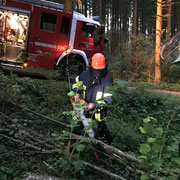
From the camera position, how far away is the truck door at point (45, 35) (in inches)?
368

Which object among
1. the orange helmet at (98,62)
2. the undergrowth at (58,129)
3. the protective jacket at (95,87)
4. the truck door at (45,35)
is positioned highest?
the truck door at (45,35)

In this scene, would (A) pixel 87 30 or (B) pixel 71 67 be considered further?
(A) pixel 87 30

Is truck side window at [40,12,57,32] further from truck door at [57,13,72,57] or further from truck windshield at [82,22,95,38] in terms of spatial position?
truck windshield at [82,22,95,38]

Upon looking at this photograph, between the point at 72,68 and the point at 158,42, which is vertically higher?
the point at 158,42

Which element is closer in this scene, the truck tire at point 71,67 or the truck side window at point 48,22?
the truck side window at point 48,22

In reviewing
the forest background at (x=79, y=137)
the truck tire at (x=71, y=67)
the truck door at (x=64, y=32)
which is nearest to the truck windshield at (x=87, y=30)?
the truck door at (x=64, y=32)

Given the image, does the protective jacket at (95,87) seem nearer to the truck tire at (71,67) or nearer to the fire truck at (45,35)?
the fire truck at (45,35)

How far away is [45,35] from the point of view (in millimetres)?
9531

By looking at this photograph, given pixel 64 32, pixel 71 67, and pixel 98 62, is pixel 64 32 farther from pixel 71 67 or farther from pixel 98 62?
pixel 98 62

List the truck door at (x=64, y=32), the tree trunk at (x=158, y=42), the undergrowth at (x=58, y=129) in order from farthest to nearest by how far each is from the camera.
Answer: the tree trunk at (x=158, y=42) < the truck door at (x=64, y=32) < the undergrowth at (x=58, y=129)

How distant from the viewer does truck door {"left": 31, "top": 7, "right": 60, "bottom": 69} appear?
934 centimetres

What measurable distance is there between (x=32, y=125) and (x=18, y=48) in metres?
5.32

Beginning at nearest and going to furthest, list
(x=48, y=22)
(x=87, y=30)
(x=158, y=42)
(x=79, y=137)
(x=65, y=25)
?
1. (x=79, y=137)
2. (x=48, y=22)
3. (x=65, y=25)
4. (x=87, y=30)
5. (x=158, y=42)

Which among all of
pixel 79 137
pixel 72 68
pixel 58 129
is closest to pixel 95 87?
pixel 79 137
